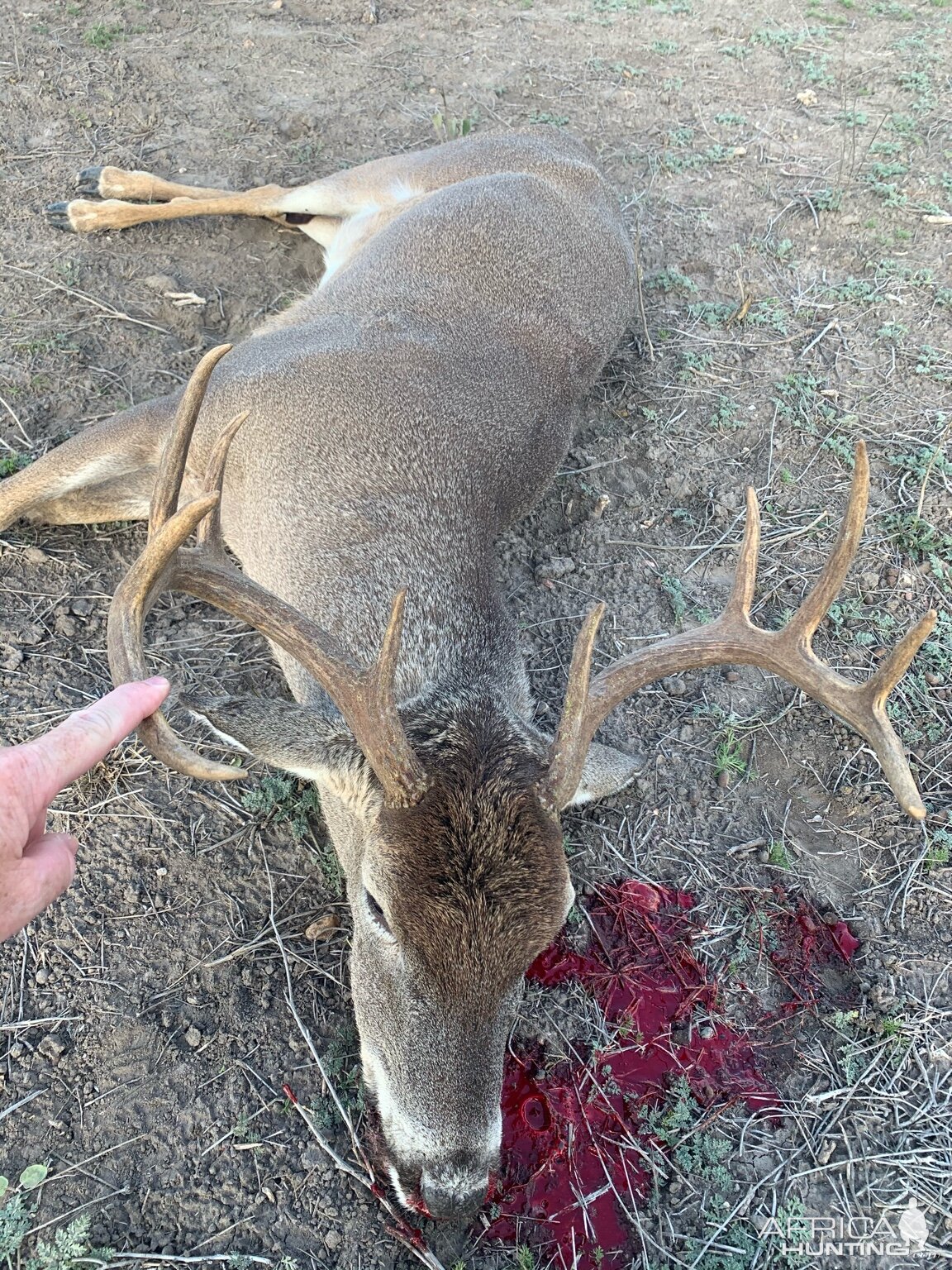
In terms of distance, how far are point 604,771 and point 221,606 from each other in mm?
1481

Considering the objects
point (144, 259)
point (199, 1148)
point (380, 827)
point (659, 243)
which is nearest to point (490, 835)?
point (380, 827)

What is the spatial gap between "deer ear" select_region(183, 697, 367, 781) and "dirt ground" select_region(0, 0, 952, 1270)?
2.39 feet

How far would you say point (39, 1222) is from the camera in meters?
2.71

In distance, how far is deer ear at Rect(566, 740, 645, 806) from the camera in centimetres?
338

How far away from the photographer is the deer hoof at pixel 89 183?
19.9 ft

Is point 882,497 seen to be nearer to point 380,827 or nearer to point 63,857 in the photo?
point 380,827

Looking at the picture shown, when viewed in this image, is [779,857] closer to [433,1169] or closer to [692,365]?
Answer: [433,1169]

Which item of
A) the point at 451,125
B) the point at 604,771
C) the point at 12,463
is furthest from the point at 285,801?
the point at 451,125

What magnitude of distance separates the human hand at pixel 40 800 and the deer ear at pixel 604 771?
162cm

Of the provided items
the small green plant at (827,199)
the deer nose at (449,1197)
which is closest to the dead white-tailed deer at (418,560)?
the deer nose at (449,1197)

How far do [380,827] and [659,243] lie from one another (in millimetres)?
5538

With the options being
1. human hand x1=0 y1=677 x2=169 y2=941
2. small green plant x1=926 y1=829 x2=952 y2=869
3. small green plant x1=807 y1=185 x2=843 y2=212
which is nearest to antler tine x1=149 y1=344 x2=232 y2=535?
human hand x1=0 y1=677 x2=169 y2=941

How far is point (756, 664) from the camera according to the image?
336 centimetres

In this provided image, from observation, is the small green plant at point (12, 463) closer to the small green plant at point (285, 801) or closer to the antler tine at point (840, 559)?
the small green plant at point (285, 801)
